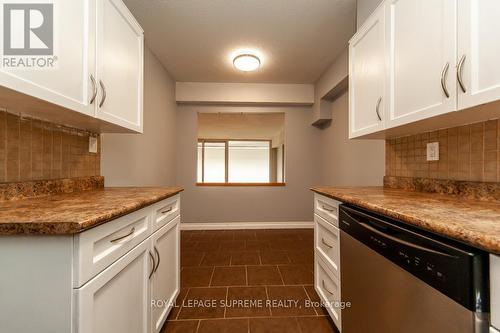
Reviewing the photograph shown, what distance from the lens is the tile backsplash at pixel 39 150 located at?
110 cm

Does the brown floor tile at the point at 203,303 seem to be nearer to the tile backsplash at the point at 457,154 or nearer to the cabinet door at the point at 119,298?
the cabinet door at the point at 119,298

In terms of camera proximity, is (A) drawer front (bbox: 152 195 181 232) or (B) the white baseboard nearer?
(A) drawer front (bbox: 152 195 181 232)

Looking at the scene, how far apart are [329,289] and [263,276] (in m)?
0.79

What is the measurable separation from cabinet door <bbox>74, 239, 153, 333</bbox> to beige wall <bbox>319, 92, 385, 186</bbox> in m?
2.16

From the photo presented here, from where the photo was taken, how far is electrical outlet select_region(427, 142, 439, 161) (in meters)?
1.42

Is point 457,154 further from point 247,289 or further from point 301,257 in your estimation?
point 301,257

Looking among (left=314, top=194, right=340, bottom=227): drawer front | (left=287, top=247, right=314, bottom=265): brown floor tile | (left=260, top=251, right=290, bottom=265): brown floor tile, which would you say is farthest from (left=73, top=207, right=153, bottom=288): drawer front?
(left=287, top=247, right=314, bottom=265): brown floor tile

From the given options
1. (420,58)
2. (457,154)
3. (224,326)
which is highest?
(420,58)

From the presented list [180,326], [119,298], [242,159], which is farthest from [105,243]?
[242,159]

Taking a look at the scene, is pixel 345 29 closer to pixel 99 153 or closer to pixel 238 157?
pixel 99 153

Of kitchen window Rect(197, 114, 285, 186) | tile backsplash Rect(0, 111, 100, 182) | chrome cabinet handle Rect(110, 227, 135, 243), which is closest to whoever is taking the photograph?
chrome cabinet handle Rect(110, 227, 135, 243)

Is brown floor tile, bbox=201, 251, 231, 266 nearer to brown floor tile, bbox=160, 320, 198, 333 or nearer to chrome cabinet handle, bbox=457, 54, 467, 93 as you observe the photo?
brown floor tile, bbox=160, 320, 198, 333

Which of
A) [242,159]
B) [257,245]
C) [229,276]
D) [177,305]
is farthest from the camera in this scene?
[242,159]

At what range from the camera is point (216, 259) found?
2.60 meters
